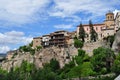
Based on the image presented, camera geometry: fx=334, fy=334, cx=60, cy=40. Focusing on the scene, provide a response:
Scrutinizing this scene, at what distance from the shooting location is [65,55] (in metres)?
90.2

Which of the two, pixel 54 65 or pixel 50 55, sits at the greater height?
pixel 50 55

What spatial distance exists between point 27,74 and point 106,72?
1034 inches

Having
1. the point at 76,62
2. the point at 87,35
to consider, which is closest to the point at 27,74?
the point at 76,62

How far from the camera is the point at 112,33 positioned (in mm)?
94375

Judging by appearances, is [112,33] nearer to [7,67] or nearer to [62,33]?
[62,33]

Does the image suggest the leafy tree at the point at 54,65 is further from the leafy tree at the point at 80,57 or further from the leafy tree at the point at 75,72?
the leafy tree at the point at 75,72

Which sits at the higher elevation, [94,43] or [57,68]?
[94,43]

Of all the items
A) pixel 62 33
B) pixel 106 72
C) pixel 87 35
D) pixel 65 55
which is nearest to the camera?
pixel 106 72

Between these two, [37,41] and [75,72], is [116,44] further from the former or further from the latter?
[37,41]

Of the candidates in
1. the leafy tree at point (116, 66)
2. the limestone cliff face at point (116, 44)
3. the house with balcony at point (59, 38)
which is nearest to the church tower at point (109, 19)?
the house with balcony at point (59, 38)

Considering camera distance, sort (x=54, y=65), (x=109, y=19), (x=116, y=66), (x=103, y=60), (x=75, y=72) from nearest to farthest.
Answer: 1. (x=116, y=66)
2. (x=103, y=60)
3. (x=75, y=72)
4. (x=54, y=65)
5. (x=109, y=19)

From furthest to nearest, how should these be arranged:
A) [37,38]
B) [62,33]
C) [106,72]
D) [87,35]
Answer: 1. [37,38]
2. [62,33]
3. [87,35]
4. [106,72]

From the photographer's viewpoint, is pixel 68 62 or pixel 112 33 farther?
pixel 112 33

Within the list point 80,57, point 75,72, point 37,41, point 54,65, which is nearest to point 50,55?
point 54,65
